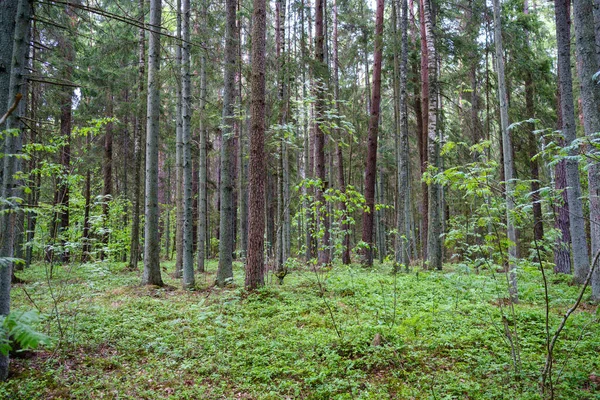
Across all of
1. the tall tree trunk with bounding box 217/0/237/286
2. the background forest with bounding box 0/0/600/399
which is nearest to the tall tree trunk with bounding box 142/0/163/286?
the background forest with bounding box 0/0/600/399

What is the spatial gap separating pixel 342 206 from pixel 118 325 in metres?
11.7

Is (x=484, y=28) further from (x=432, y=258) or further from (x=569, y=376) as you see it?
(x=569, y=376)

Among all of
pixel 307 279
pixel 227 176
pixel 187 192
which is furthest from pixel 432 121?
pixel 187 192

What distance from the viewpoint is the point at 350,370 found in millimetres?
4016

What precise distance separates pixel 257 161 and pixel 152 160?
10.5 feet

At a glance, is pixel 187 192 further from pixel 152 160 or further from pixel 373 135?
pixel 373 135

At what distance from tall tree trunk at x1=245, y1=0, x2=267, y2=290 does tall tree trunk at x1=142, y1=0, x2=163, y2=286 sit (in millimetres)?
3041

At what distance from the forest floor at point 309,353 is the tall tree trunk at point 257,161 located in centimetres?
89

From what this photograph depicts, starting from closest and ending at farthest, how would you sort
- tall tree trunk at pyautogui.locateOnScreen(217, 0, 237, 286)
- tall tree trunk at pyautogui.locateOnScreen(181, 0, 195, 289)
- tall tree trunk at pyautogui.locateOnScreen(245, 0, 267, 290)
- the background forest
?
the background forest
tall tree trunk at pyautogui.locateOnScreen(245, 0, 267, 290)
tall tree trunk at pyautogui.locateOnScreen(217, 0, 237, 286)
tall tree trunk at pyautogui.locateOnScreen(181, 0, 195, 289)

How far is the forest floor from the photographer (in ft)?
12.0

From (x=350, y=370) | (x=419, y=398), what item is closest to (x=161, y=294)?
(x=350, y=370)

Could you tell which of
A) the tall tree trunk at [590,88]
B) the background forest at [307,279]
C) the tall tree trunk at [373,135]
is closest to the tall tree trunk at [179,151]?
the background forest at [307,279]

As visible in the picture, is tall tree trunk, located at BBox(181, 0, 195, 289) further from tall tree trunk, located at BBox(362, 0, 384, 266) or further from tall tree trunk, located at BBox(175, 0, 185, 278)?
tall tree trunk, located at BBox(362, 0, 384, 266)

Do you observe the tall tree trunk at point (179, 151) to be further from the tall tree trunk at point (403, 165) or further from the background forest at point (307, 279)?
the tall tree trunk at point (403, 165)
